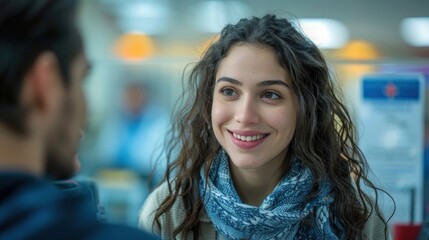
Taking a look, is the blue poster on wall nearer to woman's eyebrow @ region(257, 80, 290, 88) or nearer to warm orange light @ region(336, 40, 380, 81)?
warm orange light @ region(336, 40, 380, 81)

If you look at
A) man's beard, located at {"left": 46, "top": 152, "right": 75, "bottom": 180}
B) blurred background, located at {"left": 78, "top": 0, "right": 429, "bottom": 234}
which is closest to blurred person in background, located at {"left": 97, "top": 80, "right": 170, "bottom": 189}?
blurred background, located at {"left": 78, "top": 0, "right": 429, "bottom": 234}

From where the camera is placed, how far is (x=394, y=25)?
12.5 ft

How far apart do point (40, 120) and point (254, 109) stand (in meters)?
1.26

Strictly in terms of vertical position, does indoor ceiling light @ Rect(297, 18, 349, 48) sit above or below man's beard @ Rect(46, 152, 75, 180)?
above

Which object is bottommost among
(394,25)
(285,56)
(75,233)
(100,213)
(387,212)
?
(387,212)

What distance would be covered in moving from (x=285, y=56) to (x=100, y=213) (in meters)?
0.84

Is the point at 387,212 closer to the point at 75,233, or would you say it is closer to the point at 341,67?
the point at 341,67

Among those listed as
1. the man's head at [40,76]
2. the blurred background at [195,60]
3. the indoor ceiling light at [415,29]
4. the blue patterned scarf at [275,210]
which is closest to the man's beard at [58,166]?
the man's head at [40,76]

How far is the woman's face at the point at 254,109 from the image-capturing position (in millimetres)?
2174

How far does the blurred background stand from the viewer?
3.79 metres

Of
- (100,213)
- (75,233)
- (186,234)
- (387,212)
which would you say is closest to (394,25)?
(387,212)

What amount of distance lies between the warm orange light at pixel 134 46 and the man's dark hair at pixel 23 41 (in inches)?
117

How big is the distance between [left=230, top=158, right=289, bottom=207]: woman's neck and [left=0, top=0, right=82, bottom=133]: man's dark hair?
4.47 feet

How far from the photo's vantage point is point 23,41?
3.26 feet
